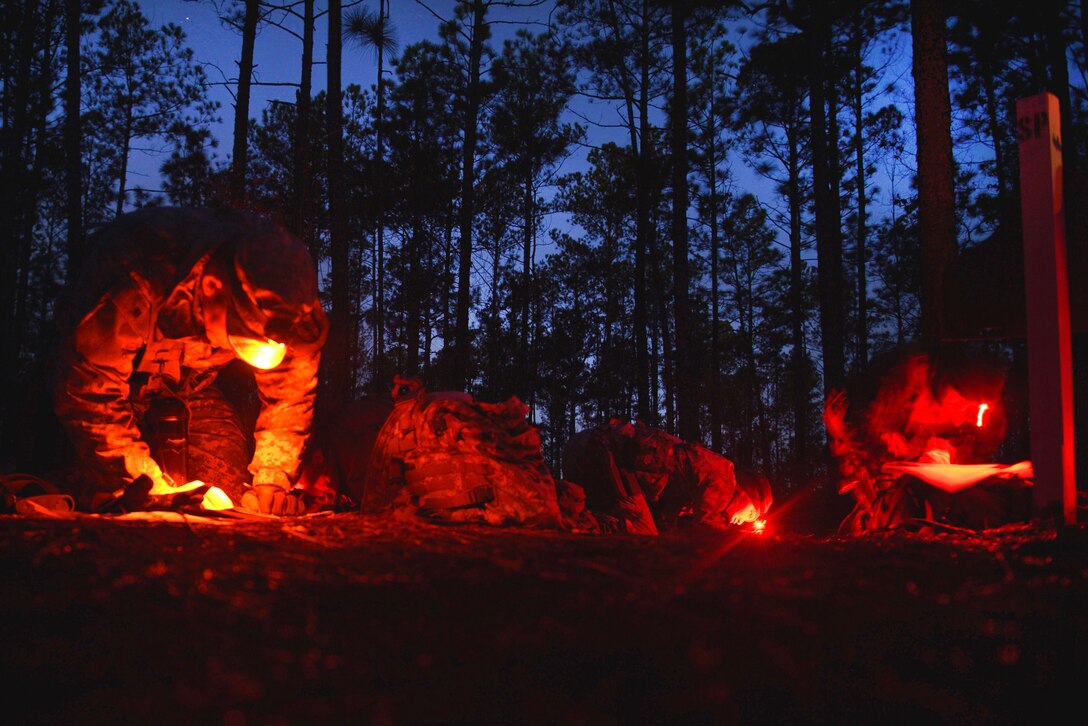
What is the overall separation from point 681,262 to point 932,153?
5.89m

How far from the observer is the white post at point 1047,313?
273cm

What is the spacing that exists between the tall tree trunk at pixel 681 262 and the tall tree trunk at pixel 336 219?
4748 mm

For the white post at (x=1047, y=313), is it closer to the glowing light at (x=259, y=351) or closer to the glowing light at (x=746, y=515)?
the glowing light at (x=259, y=351)

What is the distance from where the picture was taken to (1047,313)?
2754 millimetres

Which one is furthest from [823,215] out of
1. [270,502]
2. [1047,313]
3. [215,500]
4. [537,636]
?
[537,636]

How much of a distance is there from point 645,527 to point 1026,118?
3.68 metres

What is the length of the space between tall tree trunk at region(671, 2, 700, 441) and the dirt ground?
8.11 m

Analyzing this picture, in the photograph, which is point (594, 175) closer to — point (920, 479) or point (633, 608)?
point (920, 479)

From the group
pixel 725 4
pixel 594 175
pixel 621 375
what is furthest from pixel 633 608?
pixel 594 175

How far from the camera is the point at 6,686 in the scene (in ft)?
3.87

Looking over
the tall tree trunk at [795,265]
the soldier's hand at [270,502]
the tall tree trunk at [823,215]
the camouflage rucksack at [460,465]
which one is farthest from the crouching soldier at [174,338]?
the tall tree trunk at [795,265]

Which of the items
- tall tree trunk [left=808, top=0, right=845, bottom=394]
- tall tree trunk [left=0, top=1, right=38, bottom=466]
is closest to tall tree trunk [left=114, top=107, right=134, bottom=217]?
tall tree trunk [left=0, top=1, right=38, bottom=466]

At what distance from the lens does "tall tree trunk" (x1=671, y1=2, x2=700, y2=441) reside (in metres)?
10.5

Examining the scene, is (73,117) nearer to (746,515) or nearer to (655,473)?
(655,473)
